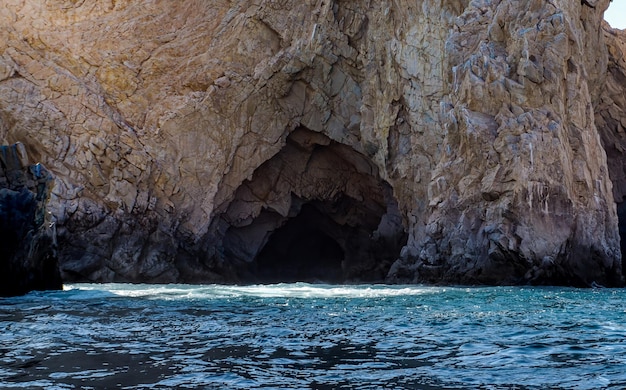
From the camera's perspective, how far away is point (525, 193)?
26234mm

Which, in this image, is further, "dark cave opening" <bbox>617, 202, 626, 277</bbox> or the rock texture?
"dark cave opening" <bbox>617, 202, 626, 277</bbox>

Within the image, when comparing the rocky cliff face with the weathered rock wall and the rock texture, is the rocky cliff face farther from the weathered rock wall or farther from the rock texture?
the rock texture

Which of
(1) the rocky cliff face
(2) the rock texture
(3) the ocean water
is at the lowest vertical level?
(3) the ocean water

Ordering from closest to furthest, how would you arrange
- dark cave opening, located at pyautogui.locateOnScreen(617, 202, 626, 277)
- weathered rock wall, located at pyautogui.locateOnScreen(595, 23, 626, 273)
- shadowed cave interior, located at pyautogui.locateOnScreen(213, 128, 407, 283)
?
dark cave opening, located at pyautogui.locateOnScreen(617, 202, 626, 277), weathered rock wall, located at pyautogui.locateOnScreen(595, 23, 626, 273), shadowed cave interior, located at pyautogui.locateOnScreen(213, 128, 407, 283)

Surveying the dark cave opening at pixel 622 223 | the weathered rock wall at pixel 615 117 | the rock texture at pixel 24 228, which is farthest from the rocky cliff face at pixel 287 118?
the rock texture at pixel 24 228

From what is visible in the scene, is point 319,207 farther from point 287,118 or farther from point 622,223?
point 622,223

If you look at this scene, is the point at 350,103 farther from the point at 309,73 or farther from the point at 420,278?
the point at 420,278

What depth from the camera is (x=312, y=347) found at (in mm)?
8914

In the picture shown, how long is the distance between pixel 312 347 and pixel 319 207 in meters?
31.6

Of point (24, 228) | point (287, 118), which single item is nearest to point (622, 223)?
point (287, 118)

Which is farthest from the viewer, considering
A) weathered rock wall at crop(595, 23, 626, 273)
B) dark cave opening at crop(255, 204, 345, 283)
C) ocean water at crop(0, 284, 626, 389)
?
dark cave opening at crop(255, 204, 345, 283)

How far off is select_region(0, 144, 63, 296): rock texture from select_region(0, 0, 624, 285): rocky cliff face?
10.2 metres

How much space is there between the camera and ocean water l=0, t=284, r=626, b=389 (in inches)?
268

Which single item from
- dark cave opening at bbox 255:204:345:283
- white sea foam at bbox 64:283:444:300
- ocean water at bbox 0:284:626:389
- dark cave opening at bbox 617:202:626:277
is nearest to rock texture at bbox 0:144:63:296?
white sea foam at bbox 64:283:444:300
